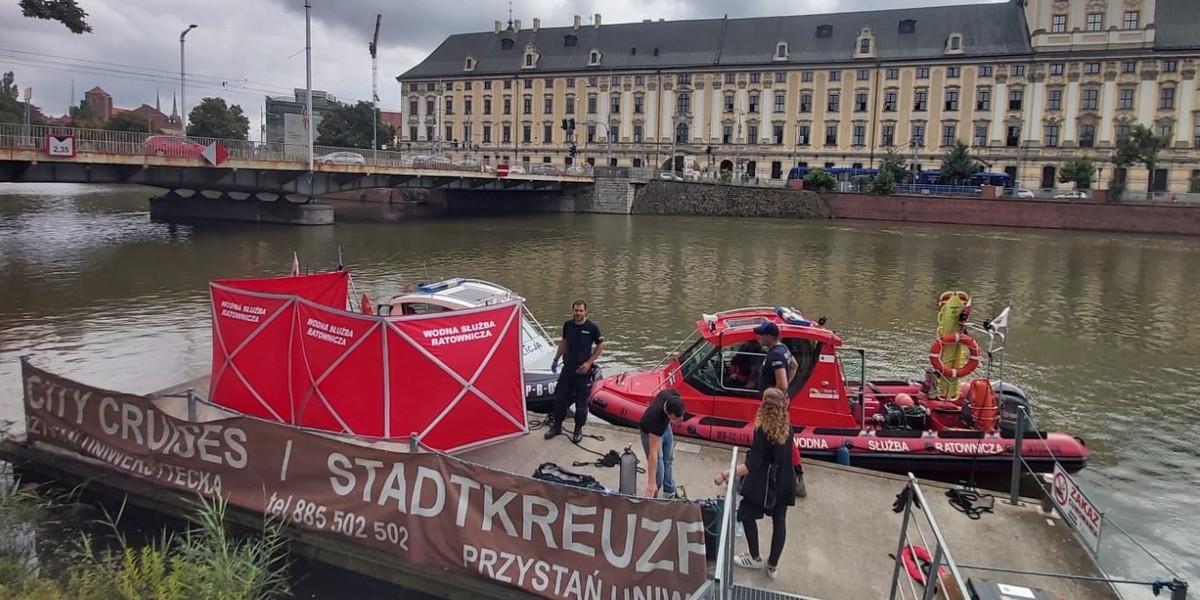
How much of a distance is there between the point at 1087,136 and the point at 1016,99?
7426mm

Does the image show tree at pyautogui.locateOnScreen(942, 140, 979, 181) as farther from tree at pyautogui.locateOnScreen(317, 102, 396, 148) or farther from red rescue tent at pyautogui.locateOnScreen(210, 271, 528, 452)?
tree at pyautogui.locateOnScreen(317, 102, 396, 148)

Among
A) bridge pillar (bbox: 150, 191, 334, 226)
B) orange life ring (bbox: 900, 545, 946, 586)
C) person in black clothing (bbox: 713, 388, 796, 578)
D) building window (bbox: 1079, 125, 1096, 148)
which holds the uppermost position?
building window (bbox: 1079, 125, 1096, 148)

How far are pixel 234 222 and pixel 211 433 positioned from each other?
156ft

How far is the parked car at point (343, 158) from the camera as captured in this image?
160 feet

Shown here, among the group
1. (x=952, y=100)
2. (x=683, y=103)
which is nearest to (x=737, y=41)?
(x=683, y=103)

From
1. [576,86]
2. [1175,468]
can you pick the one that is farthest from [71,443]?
[576,86]

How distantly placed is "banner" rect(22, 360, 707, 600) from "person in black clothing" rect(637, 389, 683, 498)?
1970 millimetres

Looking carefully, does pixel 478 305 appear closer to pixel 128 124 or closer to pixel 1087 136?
pixel 1087 136

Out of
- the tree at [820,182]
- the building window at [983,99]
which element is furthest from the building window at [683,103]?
the building window at [983,99]

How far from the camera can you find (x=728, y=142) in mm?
92312

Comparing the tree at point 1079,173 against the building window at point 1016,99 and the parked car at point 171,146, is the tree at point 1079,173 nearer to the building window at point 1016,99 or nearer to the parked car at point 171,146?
the building window at point 1016,99

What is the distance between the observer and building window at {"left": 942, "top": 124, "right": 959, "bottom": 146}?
275ft

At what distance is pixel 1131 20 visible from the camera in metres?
76.6

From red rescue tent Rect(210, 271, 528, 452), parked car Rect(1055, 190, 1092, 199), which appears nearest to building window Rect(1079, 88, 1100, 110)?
parked car Rect(1055, 190, 1092, 199)
